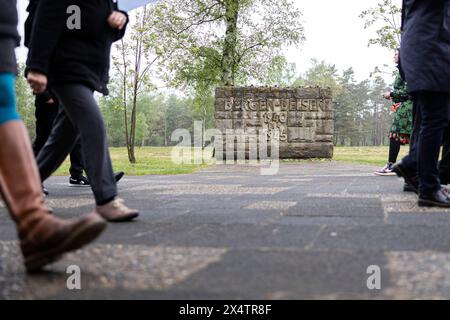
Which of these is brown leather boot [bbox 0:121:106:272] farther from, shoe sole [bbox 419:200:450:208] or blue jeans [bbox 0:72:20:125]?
shoe sole [bbox 419:200:450:208]

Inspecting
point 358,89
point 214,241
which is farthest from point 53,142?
point 358,89

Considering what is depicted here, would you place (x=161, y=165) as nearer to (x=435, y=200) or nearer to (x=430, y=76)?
(x=435, y=200)

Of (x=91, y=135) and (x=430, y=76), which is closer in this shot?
(x=91, y=135)

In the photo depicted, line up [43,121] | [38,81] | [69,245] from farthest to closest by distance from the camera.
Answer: [43,121]
[38,81]
[69,245]

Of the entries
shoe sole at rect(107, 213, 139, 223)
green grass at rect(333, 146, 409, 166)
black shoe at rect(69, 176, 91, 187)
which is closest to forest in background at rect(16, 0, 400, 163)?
green grass at rect(333, 146, 409, 166)

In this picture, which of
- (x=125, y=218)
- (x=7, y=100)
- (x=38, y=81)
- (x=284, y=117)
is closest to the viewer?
(x=7, y=100)

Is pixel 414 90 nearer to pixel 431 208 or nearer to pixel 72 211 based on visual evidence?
pixel 431 208

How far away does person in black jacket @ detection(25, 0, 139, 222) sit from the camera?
331cm

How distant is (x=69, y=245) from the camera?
6.59 feet

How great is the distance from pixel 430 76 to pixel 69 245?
2.94 meters

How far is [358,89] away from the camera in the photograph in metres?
108

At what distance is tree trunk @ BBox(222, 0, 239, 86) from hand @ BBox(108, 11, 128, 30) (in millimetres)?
20261

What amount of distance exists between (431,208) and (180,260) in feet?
8.13

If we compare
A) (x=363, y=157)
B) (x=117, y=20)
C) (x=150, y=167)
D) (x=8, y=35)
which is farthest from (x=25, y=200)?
(x=363, y=157)
